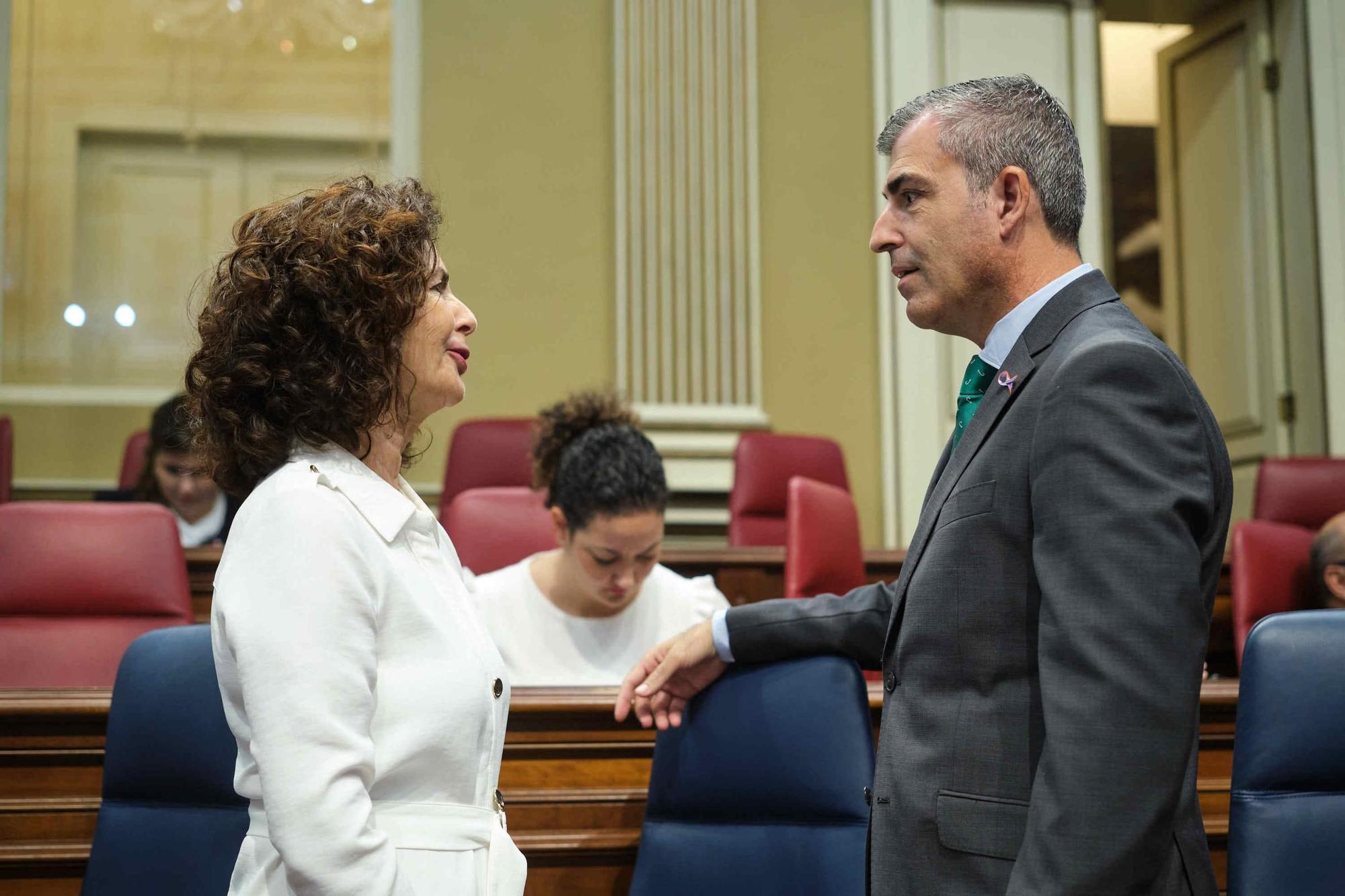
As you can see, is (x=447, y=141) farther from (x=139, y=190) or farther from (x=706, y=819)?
(x=706, y=819)

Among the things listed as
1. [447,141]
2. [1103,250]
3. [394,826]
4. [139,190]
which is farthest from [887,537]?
[394,826]

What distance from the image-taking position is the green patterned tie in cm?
136

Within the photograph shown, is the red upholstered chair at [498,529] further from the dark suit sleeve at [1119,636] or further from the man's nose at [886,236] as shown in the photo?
the dark suit sleeve at [1119,636]

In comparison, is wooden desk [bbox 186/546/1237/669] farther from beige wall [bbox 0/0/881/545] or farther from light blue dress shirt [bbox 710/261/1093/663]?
light blue dress shirt [bbox 710/261/1093/663]

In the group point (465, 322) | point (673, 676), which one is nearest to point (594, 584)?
point (673, 676)

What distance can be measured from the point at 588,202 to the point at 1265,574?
3.02m

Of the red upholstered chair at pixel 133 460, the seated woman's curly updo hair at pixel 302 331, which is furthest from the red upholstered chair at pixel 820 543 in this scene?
the red upholstered chair at pixel 133 460

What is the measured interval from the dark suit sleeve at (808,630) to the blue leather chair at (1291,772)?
421 millimetres

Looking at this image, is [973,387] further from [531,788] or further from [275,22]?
[275,22]

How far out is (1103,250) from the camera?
17.7ft

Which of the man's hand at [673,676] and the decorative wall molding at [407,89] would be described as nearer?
the man's hand at [673,676]

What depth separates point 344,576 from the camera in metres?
1.15

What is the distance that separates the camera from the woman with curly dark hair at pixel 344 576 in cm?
109

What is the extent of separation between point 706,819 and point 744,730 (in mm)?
122
